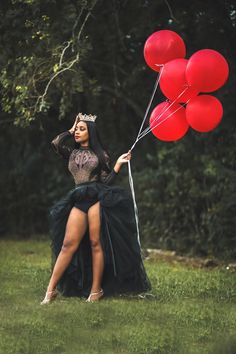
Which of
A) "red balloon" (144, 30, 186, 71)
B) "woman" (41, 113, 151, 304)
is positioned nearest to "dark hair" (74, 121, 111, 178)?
"woman" (41, 113, 151, 304)

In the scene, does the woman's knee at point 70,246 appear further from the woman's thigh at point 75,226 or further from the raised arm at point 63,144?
the raised arm at point 63,144

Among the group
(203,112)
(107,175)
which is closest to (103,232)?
(107,175)

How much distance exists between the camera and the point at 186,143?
43.3ft

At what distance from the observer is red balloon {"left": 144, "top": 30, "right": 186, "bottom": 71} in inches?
331

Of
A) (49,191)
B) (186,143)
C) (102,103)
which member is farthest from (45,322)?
(49,191)

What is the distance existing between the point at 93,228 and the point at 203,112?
1.58 m

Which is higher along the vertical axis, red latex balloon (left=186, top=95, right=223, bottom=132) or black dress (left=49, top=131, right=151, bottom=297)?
red latex balloon (left=186, top=95, right=223, bottom=132)

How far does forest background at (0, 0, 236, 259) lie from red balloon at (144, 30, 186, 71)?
6.36 feet

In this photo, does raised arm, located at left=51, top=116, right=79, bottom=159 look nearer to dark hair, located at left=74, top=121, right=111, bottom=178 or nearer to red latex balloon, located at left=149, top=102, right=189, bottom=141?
dark hair, located at left=74, top=121, right=111, bottom=178

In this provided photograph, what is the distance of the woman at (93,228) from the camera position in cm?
812

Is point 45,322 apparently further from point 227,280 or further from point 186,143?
point 186,143

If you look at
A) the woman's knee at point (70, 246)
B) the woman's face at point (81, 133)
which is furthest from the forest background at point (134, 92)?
the woman's knee at point (70, 246)

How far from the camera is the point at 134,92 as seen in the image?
48.0 feet

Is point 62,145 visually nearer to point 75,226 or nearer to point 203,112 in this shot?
point 75,226
